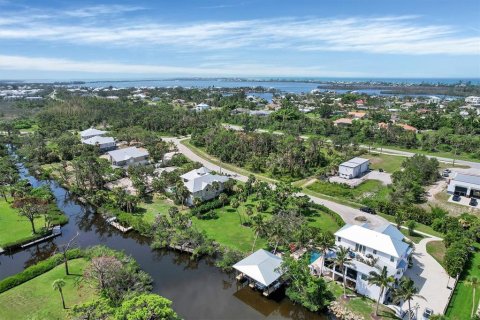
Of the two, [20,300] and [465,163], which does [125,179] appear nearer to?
[20,300]

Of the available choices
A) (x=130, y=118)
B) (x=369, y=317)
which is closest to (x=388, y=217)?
(x=369, y=317)

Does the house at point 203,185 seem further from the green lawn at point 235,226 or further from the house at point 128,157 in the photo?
the house at point 128,157

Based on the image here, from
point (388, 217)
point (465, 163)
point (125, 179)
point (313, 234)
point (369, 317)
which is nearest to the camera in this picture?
point (369, 317)

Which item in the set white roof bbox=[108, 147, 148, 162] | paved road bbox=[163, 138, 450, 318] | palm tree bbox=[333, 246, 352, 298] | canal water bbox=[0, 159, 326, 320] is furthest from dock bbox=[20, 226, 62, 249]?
paved road bbox=[163, 138, 450, 318]

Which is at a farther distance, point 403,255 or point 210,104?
point 210,104

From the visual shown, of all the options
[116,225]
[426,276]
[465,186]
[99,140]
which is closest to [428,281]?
[426,276]

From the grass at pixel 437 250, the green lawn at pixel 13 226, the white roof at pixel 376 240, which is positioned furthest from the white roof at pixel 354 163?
the green lawn at pixel 13 226

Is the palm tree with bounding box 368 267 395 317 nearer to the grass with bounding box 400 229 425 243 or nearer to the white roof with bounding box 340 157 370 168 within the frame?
the grass with bounding box 400 229 425 243

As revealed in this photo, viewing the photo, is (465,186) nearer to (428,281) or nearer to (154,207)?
(428,281)
